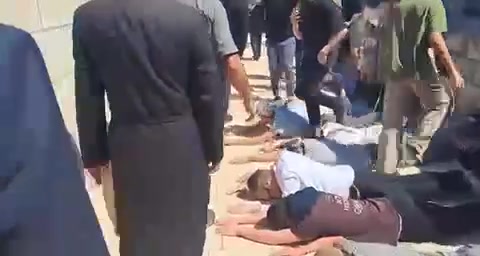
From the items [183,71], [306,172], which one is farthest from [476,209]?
[183,71]

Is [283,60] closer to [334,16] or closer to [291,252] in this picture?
[334,16]

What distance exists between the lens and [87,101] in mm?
2299

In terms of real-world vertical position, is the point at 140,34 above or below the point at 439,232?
above

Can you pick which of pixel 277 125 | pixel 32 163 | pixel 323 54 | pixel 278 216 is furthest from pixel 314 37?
pixel 32 163

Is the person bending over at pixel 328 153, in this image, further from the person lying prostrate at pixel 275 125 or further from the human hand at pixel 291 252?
the human hand at pixel 291 252

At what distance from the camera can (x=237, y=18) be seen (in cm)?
665

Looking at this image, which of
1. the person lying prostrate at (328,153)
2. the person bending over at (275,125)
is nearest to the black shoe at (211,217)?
the person lying prostrate at (328,153)

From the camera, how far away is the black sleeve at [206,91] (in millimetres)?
2227

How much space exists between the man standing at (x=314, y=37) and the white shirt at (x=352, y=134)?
1.10ft

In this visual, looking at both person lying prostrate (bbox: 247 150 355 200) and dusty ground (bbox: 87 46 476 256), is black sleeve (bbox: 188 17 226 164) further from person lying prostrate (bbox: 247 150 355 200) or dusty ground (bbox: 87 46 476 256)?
person lying prostrate (bbox: 247 150 355 200)

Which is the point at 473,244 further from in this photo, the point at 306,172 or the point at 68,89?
the point at 68,89

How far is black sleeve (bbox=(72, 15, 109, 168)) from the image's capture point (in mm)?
2273

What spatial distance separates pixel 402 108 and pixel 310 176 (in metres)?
0.96

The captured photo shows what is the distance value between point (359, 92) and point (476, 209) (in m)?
2.61
